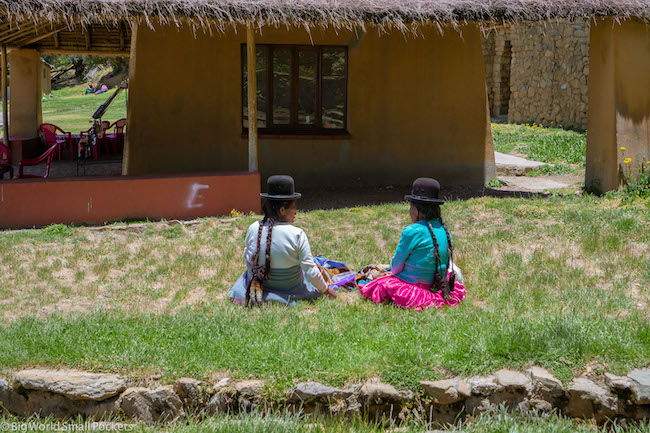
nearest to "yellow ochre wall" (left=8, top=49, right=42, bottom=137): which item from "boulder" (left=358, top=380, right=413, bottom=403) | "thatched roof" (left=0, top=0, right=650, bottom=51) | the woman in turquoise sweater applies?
"thatched roof" (left=0, top=0, right=650, bottom=51)

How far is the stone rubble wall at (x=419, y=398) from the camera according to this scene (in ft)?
14.5

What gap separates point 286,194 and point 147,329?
157 centimetres

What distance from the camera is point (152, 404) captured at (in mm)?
4523

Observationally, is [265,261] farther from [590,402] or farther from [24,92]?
[24,92]

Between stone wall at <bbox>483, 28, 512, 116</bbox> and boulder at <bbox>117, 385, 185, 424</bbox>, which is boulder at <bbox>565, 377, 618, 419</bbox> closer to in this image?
boulder at <bbox>117, 385, 185, 424</bbox>

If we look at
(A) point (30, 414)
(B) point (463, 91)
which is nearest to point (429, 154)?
(B) point (463, 91)

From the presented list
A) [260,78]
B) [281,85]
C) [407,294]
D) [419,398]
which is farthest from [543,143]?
[419,398]

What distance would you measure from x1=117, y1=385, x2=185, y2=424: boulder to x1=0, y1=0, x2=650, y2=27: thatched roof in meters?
5.65

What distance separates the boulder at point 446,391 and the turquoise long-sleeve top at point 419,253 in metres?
1.43

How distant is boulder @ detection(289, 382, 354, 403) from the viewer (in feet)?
14.5

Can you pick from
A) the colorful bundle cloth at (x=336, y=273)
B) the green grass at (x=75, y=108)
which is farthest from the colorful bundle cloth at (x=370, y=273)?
the green grass at (x=75, y=108)

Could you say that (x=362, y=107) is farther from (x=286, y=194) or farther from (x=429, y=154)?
(x=286, y=194)

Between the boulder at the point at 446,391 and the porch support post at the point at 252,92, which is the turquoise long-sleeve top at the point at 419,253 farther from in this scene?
the porch support post at the point at 252,92

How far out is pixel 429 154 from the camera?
40.5 ft
